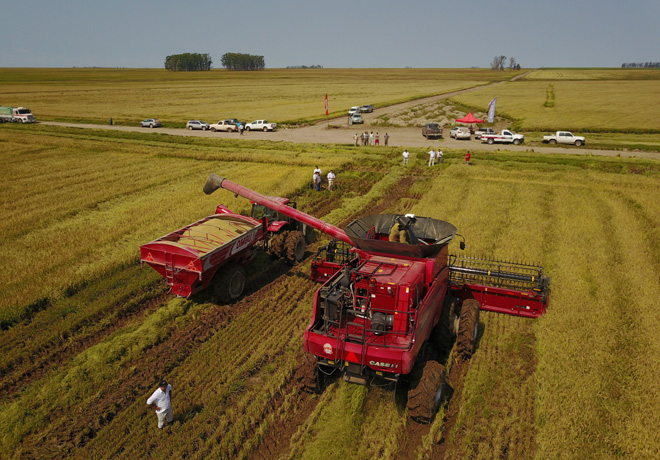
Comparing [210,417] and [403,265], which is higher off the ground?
[403,265]

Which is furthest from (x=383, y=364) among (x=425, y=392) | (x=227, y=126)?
(x=227, y=126)

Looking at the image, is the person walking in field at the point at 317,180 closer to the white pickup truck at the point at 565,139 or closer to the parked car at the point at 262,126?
the white pickup truck at the point at 565,139

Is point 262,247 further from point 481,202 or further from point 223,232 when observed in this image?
point 481,202

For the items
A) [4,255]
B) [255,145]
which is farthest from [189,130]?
[4,255]

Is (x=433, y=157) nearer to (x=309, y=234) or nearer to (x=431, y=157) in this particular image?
(x=431, y=157)

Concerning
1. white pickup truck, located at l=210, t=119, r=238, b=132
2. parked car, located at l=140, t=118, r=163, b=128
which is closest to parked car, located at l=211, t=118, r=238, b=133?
white pickup truck, located at l=210, t=119, r=238, b=132

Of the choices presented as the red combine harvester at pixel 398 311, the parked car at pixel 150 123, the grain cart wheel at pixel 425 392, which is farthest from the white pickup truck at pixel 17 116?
the grain cart wheel at pixel 425 392

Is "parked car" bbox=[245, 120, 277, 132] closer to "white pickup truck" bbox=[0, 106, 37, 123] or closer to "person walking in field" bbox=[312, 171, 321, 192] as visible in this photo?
"person walking in field" bbox=[312, 171, 321, 192]
